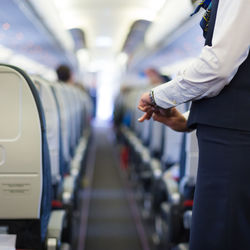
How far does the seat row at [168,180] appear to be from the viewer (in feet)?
7.78

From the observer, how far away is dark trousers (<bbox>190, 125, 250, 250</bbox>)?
128 centimetres

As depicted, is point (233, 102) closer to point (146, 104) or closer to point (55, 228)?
point (146, 104)

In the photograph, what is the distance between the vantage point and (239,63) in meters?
1.21

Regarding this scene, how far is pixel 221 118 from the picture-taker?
129cm

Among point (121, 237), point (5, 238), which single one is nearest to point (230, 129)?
point (5, 238)

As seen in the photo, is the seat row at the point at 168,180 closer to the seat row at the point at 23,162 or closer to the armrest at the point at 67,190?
the armrest at the point at 67,190

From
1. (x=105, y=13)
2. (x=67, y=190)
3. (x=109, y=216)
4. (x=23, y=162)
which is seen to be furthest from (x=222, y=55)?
(x=105, y=13)

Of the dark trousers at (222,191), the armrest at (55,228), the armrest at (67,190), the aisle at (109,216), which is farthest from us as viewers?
the aisle at (109,216)

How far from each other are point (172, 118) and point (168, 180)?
1255 millimetres

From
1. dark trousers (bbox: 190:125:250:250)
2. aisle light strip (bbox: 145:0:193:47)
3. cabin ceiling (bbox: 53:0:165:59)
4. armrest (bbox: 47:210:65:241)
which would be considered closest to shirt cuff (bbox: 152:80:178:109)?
dark trousers (bbox: 190:125:250:250)

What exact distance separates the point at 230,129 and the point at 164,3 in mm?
3377

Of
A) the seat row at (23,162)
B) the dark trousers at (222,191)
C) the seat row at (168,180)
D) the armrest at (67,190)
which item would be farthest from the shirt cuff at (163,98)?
the armrest at (67,190)

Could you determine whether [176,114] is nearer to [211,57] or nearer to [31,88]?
[211,57]

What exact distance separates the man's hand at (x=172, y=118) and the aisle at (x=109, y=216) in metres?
1.94
